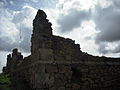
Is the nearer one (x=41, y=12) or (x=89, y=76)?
(x=41, y=12)

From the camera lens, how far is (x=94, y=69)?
29.9 ft

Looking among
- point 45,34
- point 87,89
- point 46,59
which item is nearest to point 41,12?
point 45,34

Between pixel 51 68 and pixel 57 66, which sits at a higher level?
pixel 57 66

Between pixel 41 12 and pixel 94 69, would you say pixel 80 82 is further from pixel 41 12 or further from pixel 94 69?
pixel 41 12

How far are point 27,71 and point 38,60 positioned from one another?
1887 mm

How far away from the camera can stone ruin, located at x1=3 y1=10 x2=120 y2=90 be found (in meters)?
7.29

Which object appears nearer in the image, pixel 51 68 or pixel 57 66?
pixel 51 68

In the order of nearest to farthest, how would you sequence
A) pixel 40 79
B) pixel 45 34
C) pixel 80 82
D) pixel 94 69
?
pixel 40 79, pixel 45 34, pixel 80 82, pixel 94 69

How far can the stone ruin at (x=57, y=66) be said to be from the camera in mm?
7285

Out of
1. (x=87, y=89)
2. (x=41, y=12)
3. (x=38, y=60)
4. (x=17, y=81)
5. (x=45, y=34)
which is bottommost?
(x=87, y=89)

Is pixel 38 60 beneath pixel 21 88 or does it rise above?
above

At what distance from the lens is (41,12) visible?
804 centimetres

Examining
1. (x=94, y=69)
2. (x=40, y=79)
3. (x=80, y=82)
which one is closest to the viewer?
(x=40, y=79)

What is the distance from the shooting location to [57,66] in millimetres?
7688
